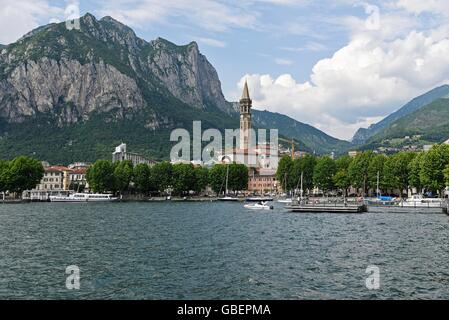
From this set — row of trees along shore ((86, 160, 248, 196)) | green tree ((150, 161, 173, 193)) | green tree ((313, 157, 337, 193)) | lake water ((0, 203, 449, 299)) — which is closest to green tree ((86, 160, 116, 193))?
row of trees along shore ((86, 160, 248, 196))

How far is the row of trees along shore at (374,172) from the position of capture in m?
108

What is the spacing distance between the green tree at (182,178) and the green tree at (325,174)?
126 ft

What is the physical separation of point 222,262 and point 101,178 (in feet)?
417

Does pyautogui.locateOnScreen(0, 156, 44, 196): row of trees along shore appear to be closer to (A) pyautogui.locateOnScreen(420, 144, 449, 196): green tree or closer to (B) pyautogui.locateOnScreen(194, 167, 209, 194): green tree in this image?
(B) pyautogui.locateOnScreen(194, 167, 209, 194): green tree

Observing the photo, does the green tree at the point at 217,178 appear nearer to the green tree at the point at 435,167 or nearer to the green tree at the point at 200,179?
the green tree at the point at 200,179

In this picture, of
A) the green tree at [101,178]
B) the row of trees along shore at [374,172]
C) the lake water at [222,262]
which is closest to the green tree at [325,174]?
the row of trees along shore at [374,172]

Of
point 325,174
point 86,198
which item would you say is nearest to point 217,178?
point 325,174

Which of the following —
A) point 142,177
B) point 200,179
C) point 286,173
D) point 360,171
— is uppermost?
point 286,173

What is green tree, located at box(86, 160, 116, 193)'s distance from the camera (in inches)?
6196

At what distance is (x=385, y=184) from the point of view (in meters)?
135

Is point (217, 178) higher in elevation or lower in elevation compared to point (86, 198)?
higher

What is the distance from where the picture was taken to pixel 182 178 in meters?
167

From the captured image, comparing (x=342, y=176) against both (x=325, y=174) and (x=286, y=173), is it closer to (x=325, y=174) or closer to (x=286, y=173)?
(x=325, y=174)
